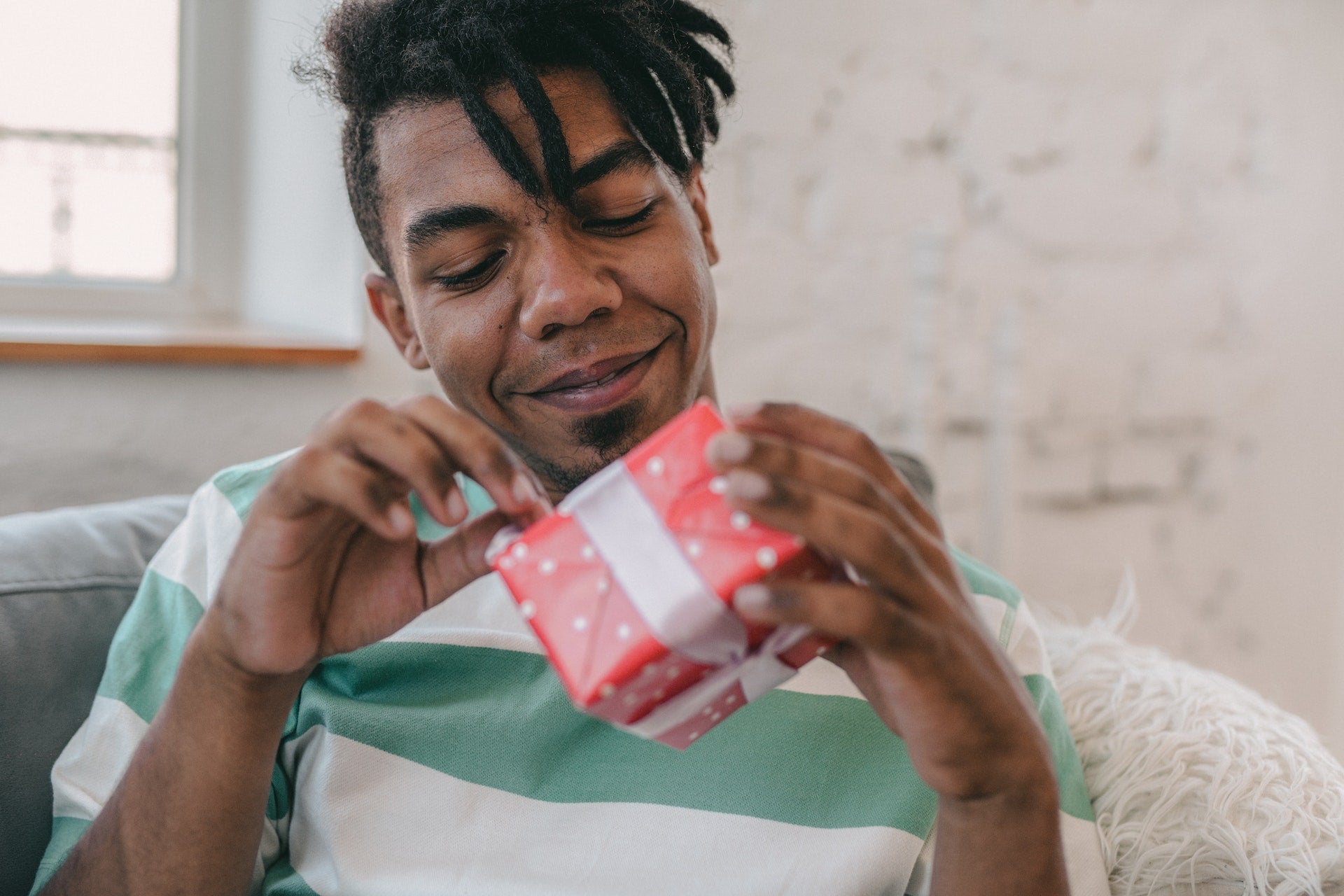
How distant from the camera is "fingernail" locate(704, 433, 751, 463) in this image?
0.49m

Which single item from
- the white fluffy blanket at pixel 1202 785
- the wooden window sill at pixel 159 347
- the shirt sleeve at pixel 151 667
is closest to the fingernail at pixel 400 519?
the shirt sleeve at pixel 151 667

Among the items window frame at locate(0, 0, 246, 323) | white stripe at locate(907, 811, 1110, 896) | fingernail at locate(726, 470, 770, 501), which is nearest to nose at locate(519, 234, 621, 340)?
fingernail at locate(726, 470, 770, 501)

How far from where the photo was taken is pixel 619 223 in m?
0.89

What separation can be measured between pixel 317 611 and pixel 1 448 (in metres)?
0.89

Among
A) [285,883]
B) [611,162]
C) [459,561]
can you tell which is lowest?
[285,883]

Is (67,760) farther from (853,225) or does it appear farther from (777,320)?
(853,225)

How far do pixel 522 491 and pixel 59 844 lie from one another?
52 centimetres

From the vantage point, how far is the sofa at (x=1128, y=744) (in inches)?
31.3

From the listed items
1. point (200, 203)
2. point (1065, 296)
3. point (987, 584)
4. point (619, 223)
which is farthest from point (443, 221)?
point (1065, 296)

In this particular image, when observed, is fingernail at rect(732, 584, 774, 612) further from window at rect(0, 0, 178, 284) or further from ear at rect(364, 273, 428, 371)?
window at rect(0, 0, 178, 284)

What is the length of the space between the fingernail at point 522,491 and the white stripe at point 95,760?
17.1 inches

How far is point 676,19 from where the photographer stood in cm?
107

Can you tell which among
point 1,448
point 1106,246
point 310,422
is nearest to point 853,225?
point 1106,246

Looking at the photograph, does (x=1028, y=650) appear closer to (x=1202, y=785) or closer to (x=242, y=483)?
(x=1202, y=785)
